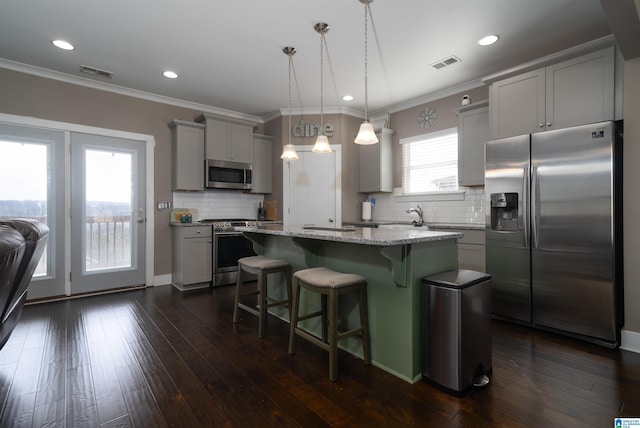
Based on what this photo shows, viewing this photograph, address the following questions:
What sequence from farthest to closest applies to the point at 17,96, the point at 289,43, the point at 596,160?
the point at 17,96 < the point at 289,43 < the point at 596,160

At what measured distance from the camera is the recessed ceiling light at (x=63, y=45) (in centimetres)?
311

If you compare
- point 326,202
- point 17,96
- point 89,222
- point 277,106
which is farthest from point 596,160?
point 17,96

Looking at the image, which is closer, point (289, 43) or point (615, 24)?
point (615, 24)

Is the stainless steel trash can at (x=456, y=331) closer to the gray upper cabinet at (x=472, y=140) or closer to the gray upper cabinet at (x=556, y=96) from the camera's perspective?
the gray upper cabinet at (x=556, y=96)

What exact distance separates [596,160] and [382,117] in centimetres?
311

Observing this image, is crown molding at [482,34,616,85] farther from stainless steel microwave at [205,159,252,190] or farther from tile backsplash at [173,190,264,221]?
tile backsplash at [173,190,264,221]

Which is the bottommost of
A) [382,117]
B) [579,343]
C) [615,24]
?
[579,343]

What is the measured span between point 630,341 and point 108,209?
562 cm

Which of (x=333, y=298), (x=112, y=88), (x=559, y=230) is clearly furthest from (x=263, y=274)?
(x=112, y=88)

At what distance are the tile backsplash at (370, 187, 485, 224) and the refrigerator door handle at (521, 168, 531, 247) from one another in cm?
112

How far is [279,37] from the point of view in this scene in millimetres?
3033

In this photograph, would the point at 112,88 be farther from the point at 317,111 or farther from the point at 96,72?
the point at 317,111

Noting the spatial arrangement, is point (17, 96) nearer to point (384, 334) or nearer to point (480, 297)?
point (384, 334)

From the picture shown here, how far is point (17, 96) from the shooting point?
360 cm
